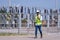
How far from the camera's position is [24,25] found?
78.2 feet

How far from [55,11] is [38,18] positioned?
9.85 meters

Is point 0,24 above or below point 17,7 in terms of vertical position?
below

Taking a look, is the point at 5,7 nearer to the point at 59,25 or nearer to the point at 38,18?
the point at 59,25

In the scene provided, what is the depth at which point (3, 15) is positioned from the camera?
2312 centimetres

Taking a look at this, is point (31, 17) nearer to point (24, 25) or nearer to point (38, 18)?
point (24, 25)

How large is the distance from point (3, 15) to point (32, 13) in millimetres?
2740

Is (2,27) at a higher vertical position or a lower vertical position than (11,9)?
lower

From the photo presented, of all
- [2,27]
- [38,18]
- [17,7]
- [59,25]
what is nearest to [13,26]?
[2,27]

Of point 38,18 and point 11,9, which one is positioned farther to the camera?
point 11,9

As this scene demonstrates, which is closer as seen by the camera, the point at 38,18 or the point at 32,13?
the point at 38,18

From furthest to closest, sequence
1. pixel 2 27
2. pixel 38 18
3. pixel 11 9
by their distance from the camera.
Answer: pixel 11 9 → pixel 2 27 → pixel 38 18

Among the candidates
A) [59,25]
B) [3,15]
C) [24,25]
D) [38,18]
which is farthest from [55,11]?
[38,18]

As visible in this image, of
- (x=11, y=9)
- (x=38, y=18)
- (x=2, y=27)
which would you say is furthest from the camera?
(x=11, y=9)

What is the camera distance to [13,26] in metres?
22.9
